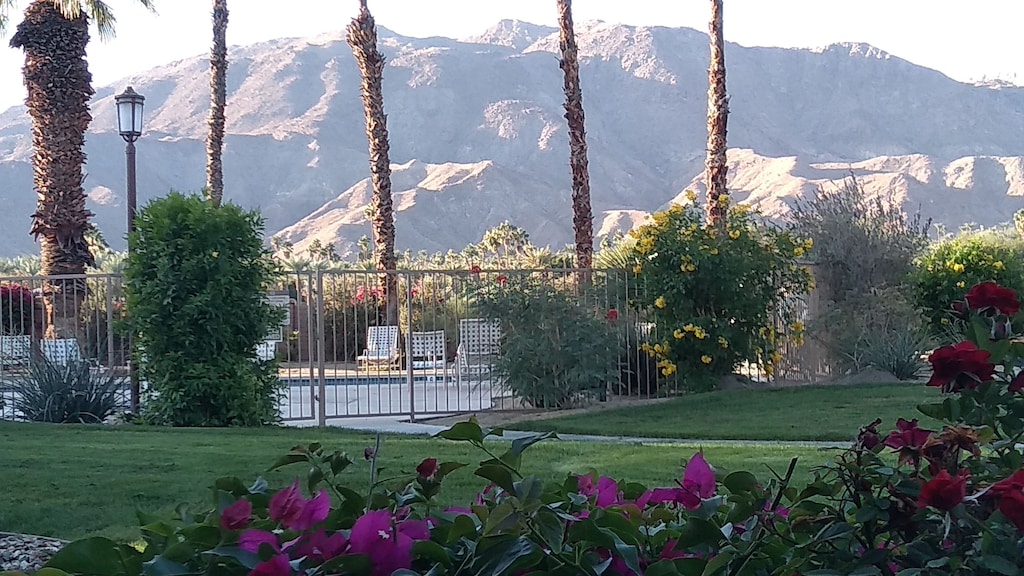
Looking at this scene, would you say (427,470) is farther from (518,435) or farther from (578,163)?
(578,163)

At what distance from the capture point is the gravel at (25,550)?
5031 millimetres

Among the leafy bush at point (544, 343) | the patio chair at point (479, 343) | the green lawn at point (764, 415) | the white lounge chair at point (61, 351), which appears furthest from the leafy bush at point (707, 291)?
the white lounge chair at point (61, 351)

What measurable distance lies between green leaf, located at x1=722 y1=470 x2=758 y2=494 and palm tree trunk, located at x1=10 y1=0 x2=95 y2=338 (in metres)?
17.6

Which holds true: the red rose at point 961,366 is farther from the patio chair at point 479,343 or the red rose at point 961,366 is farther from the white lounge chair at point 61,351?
the white lounge chair at point 61,351

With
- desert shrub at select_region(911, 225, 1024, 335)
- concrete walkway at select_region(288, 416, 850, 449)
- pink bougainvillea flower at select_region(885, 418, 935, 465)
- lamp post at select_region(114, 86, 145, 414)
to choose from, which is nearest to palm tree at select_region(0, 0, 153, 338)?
lamp post at select_region(114, 86, 145, 414)

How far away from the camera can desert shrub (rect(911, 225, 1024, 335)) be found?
17141mm

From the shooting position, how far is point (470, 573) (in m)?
1.77

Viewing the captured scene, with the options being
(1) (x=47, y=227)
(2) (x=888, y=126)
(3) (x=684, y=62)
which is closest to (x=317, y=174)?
(3) (x=684, y=62)

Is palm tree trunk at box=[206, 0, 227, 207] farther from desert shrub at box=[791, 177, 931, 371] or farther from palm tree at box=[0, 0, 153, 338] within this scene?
desert shrub at box=[791, 177, 931, 371]

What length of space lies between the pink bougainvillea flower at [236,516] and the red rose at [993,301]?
1444 millimetres

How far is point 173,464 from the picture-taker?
8078 millimetres

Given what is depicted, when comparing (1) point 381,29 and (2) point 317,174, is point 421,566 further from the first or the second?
(1) point 381,29

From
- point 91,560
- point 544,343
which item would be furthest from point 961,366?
point 544,343

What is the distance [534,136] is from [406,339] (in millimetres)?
122811
